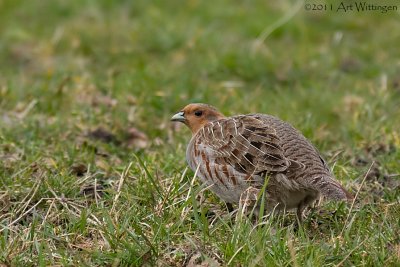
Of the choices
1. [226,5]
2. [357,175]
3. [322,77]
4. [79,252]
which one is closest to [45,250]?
[79,252]

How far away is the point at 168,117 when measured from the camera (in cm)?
862

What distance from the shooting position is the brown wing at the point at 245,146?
19.3ft

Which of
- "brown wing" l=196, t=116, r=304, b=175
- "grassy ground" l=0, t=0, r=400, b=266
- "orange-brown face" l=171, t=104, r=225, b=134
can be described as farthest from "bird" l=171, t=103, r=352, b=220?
"orange-brown face" l=171, t=104, r=225, b=134

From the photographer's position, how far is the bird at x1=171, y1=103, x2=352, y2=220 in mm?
5723

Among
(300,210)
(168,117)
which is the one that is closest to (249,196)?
(300,210)

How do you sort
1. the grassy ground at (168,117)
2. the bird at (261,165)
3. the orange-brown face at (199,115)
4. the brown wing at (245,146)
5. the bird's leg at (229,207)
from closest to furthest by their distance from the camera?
the grassy ground at (168,117) → the bird at (261,165) → the brown wing at (245,146) → the bird's leg at (229,207) → the orange-brown face at (199,115)

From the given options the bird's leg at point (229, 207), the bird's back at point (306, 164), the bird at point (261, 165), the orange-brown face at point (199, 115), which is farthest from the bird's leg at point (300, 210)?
the orange-brown face at point (199, 115)

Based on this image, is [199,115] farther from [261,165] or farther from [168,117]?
[168,117]

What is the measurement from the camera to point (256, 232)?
208 inches

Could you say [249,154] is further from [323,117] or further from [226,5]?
[226,5]

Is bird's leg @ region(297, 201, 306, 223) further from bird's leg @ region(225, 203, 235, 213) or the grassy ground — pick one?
bird's leg @ region(225, 203, 235, 213)

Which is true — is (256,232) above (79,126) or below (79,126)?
above

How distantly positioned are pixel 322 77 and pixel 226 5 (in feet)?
8.22

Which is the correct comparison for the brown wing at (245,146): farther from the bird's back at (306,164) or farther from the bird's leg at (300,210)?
the bird's leg at (300,210)
